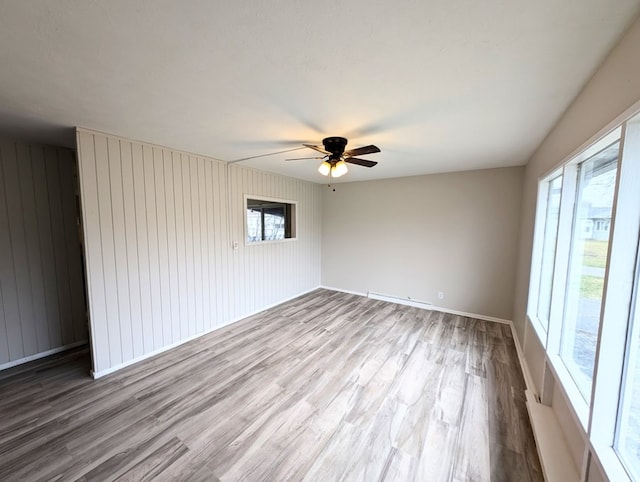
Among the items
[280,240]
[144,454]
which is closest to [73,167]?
[280,240]

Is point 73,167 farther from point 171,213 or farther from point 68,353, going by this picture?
point 68,353

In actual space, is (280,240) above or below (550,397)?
above

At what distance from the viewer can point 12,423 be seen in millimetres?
1907

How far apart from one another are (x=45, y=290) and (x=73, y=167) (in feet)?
4.93

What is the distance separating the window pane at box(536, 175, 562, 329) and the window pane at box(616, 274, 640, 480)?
1421 mm

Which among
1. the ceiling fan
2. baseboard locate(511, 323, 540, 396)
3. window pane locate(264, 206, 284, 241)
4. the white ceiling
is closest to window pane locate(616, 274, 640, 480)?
baseboard locate(511, 323, 540, 396)

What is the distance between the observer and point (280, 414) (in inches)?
79.2

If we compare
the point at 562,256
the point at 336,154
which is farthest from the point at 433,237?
the point at 336,154

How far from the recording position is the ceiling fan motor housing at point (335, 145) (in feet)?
7.63

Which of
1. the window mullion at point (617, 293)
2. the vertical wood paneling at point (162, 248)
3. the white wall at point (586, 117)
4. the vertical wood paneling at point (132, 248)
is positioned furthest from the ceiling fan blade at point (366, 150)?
the vertical wood paneling at point (132, 248)

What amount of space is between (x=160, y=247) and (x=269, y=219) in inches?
75.2

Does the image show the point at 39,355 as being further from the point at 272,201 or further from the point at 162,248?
the point at 272,201

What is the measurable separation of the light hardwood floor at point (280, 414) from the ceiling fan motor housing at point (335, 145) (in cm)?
225

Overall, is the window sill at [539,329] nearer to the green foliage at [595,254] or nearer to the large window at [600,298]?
the large window at [600,298]
